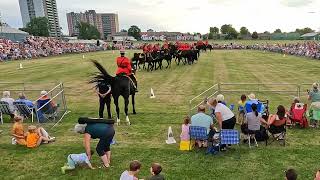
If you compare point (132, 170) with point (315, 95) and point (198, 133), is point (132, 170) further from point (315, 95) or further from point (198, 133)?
point (315, 95)

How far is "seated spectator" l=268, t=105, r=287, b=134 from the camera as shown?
10.4m

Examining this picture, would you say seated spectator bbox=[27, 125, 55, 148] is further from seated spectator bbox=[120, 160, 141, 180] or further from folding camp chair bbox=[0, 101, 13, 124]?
seated spectator bbox=[120, 160, 141, 180]

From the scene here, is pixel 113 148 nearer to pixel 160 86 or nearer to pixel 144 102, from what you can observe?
pixel 144 102

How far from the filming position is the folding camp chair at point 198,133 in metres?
9.90

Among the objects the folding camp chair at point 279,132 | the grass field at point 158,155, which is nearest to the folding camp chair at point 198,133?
the grass field at point 158,155

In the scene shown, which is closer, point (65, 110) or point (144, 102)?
point (65, 110)

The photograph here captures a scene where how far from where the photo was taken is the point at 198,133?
32.8 feet

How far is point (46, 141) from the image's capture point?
11.3 metres

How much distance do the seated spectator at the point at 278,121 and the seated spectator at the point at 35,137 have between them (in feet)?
23.8

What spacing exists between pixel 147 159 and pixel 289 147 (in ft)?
14.4

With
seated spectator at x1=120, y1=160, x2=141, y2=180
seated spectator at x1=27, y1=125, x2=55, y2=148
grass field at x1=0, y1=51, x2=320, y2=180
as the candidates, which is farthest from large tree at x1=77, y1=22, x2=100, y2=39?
seated spectator at x1=120, y1=160, x2=141, y2=180

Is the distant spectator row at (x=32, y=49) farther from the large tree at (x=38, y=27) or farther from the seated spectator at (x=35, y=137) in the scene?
the large tree at (x=38, y=27)

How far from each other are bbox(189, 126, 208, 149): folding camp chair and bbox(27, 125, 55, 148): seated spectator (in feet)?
15.8

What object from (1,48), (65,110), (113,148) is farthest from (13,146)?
(1,48)
